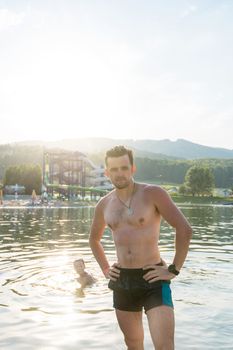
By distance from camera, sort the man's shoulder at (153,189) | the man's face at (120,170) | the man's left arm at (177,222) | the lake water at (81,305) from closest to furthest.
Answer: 1. the man's left arm at (177,222)
2. the man's shoulder at (153,189)
3. the man's face at (120,170)
4. the lake water at (81,305)

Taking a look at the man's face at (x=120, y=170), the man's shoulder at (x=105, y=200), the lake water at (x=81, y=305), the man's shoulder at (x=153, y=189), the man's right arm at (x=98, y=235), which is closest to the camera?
the man's shoulder at (x=153, y=189)

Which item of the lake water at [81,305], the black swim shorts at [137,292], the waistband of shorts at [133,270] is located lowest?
the lake water at [81,305]

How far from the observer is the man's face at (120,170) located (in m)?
5.85

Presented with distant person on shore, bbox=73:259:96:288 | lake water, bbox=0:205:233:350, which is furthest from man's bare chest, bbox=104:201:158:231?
distant person on shore, bbox=73:259:96:288

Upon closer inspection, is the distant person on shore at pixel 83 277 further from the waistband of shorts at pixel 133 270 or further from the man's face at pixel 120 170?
the man's face at pixel 120 170

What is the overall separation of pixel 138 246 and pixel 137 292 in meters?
0.57

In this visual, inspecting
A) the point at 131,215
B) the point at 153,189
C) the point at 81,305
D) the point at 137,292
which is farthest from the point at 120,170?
the point at 81,305

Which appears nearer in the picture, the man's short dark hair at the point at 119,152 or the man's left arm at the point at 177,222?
the man's left arm at the point at 177,222

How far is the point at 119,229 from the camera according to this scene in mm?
6008

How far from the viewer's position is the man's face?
5852 mm

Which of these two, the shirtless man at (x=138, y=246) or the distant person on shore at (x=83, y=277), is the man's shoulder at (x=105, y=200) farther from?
the distant person on shore at (x=83, y=277)

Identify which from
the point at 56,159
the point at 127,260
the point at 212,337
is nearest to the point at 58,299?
the point at 212,337

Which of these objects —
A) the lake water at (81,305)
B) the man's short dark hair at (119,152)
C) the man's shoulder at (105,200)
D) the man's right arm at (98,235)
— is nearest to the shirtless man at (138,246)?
the man's short dark hair at (119,152)

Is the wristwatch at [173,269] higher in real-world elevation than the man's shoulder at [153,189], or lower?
lower
